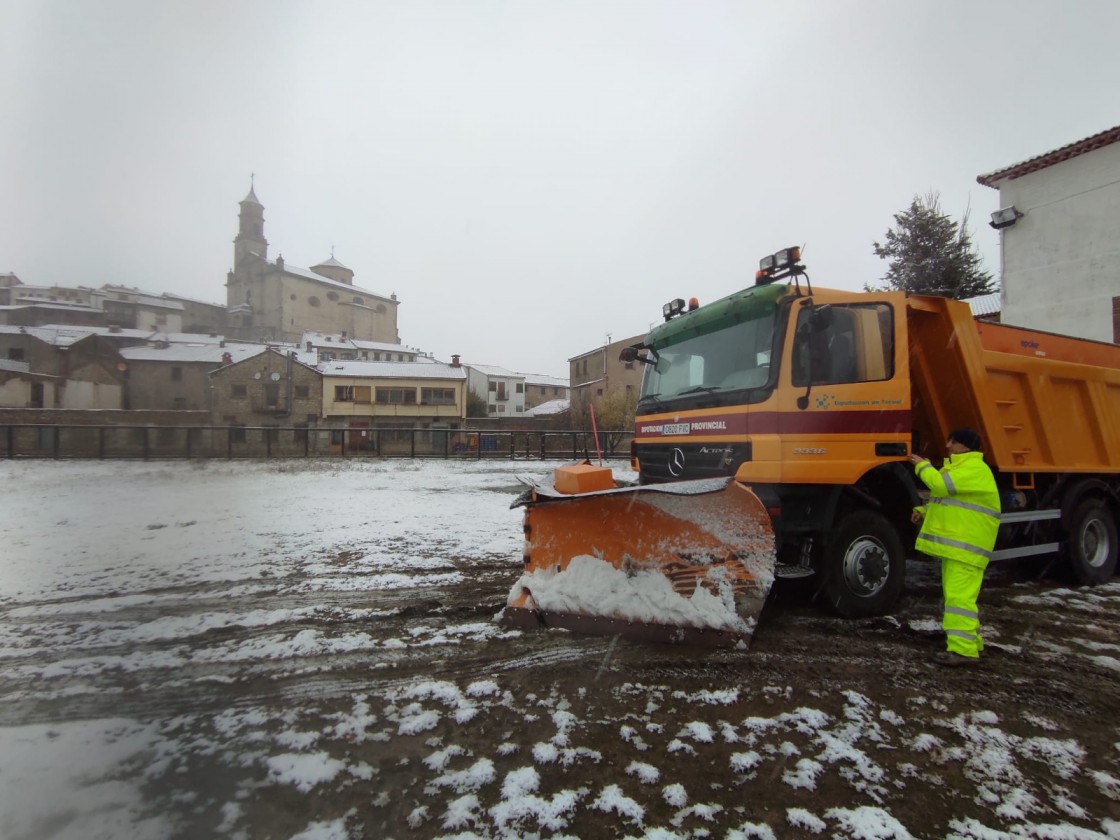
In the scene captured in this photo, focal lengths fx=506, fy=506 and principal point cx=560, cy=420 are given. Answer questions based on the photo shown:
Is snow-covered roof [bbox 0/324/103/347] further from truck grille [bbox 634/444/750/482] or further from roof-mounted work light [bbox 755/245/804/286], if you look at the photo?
roof-mounted work light [bbox 755/245/804/286]

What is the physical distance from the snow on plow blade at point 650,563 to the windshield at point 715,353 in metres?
1.12

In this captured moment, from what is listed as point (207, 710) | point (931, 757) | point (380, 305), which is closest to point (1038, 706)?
point (931, 757)

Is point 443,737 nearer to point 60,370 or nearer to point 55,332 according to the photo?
point 55,332

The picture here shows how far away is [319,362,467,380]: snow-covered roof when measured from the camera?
40.5 m

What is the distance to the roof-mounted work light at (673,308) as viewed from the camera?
553 cm

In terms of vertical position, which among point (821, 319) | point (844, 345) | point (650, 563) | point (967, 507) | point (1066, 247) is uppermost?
point (1066, 247)

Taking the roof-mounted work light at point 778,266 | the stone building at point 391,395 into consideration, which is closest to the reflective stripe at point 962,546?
the roof-mounted work light at point 778,266

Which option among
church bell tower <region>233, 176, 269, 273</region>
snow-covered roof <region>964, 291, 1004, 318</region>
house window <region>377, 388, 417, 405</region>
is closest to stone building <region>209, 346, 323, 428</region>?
house window <region>377, 388, 417, 405</region>

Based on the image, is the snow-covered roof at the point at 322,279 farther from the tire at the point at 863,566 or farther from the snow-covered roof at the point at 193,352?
the tire at the point at 863,566

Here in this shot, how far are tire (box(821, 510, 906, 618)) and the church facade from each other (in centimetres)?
7022

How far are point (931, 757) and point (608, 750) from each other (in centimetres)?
167

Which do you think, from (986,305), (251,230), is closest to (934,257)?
(986,305)

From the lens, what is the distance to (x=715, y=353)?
15.4 ft

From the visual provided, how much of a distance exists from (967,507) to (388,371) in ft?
137
